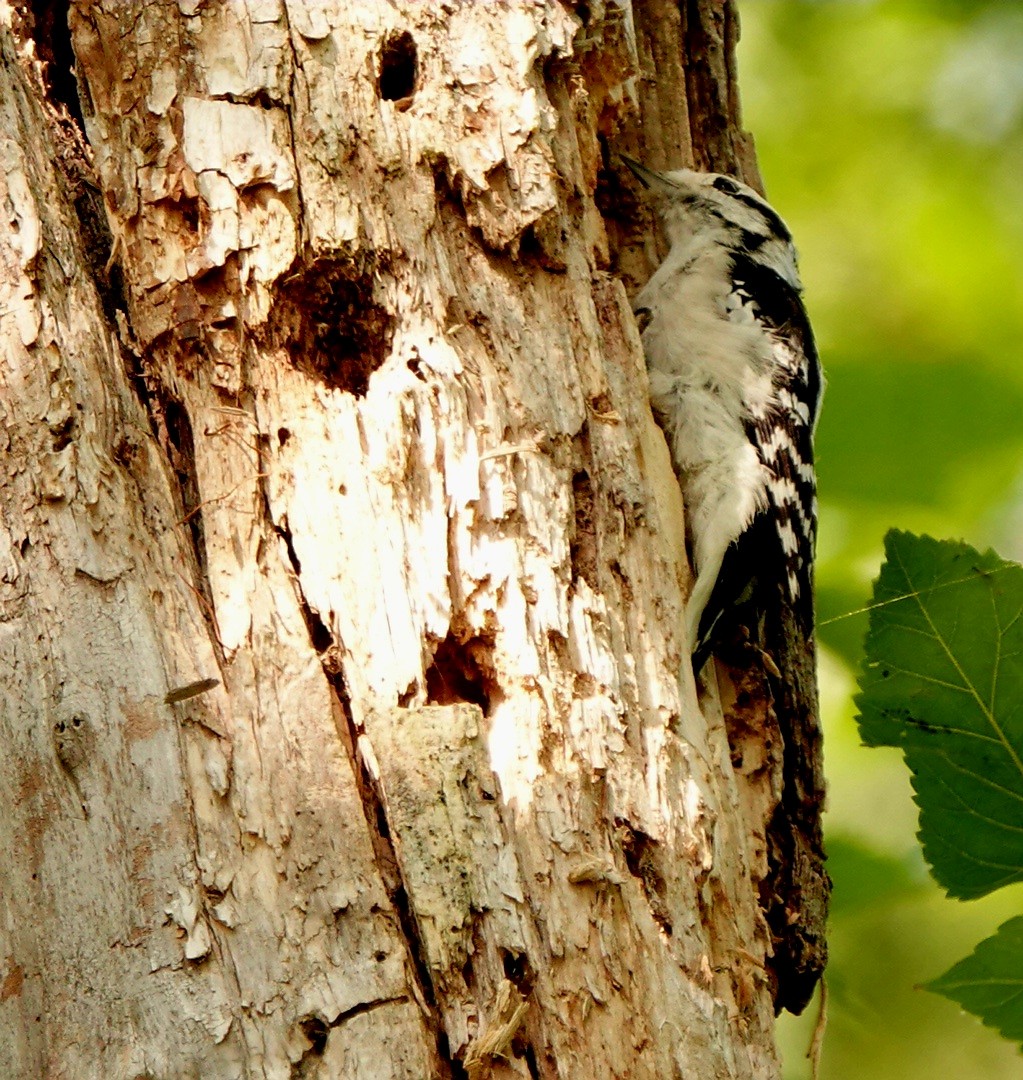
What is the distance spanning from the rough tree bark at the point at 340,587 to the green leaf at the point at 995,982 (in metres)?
0.42

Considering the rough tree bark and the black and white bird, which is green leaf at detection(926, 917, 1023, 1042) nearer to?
the rough tree bark

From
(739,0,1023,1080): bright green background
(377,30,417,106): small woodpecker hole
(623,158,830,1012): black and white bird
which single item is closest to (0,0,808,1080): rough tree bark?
(377,30,417,106): small woodpecker hole

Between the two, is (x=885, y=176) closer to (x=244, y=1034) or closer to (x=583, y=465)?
(x=583, y=465)

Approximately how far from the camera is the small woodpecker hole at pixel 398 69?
2723 mm

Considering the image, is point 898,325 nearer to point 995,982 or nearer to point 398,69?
point 398,69

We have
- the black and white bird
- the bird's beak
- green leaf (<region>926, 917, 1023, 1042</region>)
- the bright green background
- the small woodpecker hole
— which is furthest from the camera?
the bright green background

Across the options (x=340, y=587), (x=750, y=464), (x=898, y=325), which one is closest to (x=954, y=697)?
(x=340, y=587)

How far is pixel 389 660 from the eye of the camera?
2.32m

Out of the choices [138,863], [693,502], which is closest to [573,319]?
[693,502]

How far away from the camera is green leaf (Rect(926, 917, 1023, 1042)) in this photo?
208cm

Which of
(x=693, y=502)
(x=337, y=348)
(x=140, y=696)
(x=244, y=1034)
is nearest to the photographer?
(x=244, y=1034)

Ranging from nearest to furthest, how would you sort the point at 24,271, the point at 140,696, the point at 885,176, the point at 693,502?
the point at 140,696, the point at 24,271, the point at 693,502, the point at 885,176

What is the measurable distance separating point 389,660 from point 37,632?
609 mm

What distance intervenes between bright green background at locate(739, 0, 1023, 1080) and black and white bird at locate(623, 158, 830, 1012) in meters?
0.25
